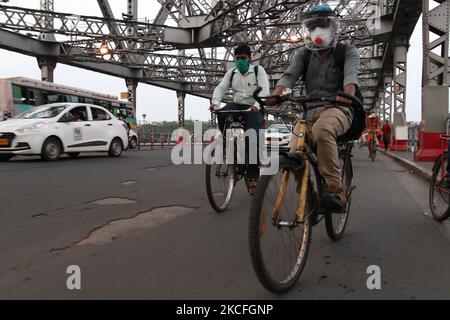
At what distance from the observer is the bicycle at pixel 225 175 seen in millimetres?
4992

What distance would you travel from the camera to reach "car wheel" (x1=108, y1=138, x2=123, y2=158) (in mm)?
13995

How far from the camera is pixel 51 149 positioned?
1185 centimetres

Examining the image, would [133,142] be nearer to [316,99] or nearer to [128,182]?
[128,182]

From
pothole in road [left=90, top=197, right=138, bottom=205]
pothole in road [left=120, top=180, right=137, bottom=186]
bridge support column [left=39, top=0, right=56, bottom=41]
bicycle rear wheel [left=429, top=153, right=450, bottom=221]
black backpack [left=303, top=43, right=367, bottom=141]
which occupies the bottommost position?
pothole in road [left=90, top=197, right=138, bottom=205]

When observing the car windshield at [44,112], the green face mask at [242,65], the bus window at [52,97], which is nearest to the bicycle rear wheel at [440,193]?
the green face mask at [242,65]

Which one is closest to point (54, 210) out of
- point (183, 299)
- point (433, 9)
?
point (183, 299)

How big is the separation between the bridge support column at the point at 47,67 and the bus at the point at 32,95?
14.7 feet

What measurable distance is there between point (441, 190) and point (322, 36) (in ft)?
7.92

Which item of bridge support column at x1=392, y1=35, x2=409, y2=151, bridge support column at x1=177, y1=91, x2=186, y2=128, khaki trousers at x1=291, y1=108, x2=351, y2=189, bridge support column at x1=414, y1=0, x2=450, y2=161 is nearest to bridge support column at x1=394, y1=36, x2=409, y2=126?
bridge support column at x1=392, y1=35, x2=409, y2=151

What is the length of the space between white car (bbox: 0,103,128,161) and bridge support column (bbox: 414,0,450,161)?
9.63m

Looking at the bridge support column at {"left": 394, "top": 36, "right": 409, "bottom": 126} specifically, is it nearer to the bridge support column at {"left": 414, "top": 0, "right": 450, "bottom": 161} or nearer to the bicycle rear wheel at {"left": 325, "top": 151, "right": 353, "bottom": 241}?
the bridge support column at {"left": 414, "top": 0, "right": 450, "bottom": 161}

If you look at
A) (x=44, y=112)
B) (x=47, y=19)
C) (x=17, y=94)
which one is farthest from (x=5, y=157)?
(x=47, y=19)

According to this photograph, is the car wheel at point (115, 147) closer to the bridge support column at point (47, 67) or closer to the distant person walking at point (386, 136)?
the distant person walking at point (386, 136)
